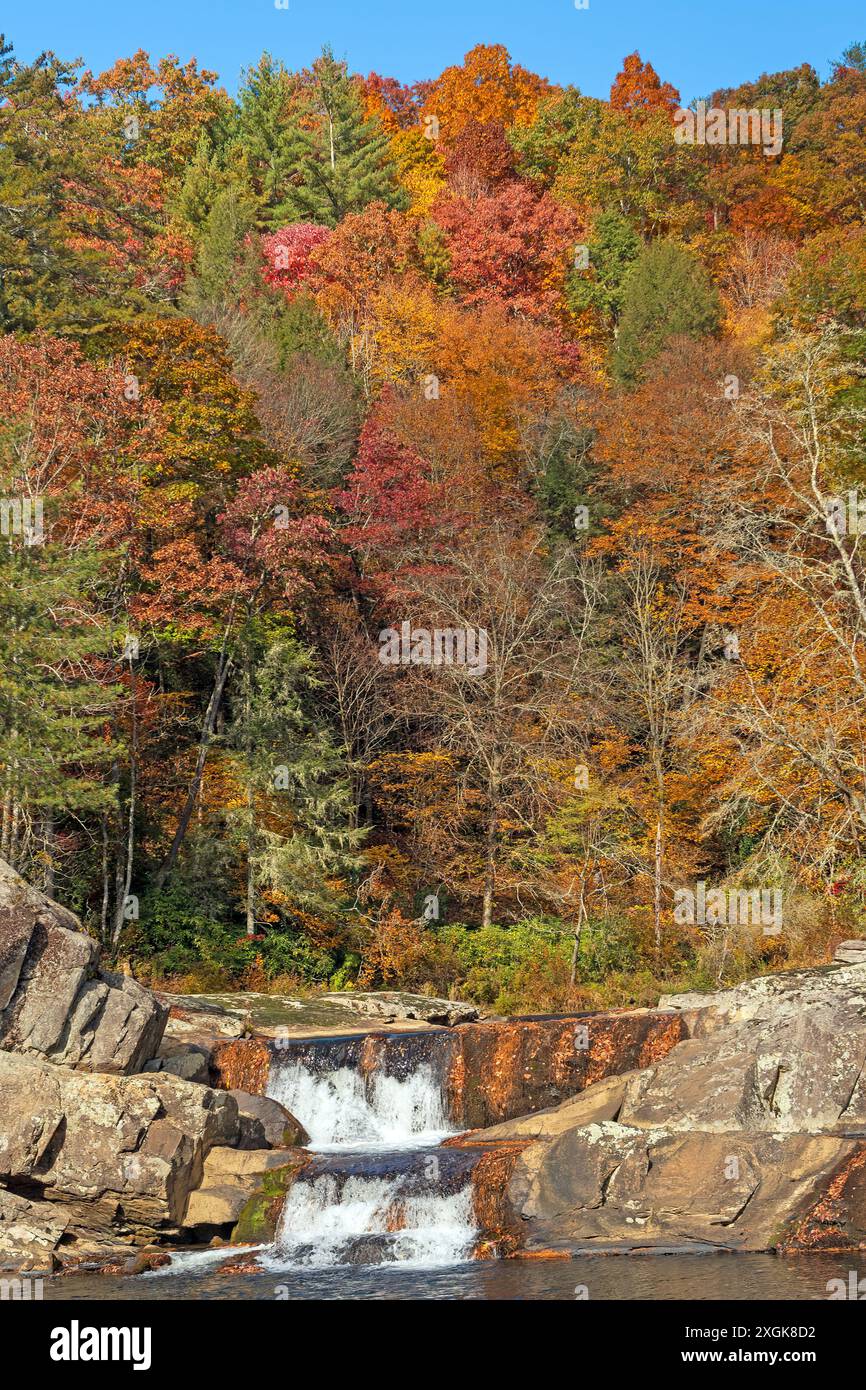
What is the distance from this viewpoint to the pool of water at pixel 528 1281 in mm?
15469

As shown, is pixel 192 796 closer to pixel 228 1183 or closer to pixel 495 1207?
pixel 228 1183

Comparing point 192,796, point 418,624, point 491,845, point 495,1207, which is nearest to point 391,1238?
point 495,1207

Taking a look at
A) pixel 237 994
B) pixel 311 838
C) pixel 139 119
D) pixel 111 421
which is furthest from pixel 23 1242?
pixel 139 119

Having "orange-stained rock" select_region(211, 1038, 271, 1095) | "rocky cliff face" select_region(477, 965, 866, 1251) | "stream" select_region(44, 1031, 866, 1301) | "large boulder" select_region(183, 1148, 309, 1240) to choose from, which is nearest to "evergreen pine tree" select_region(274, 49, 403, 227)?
"orange-stained rock" select_region(211, 1038, 271, 1095)

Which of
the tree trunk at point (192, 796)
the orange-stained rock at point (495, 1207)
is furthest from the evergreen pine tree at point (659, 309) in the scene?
the orange-stained rock at point (495, 1207)

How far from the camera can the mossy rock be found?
19125 mm

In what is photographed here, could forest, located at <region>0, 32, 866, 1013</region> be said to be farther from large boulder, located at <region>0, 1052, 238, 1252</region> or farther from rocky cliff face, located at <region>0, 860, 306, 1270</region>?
large boulder, located at <region>0, 1052, 238, 1252</region>

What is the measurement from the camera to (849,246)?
44.5 metres

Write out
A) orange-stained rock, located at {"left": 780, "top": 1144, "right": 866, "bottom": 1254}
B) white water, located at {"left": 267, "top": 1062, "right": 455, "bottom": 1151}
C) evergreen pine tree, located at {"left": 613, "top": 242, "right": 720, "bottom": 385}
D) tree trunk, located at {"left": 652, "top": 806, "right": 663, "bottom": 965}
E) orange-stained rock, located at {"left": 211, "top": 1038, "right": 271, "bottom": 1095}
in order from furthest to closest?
evergreen pine tree, located at {"left": 613, "top": 242, "right": 720, "bottom": 385} → tree trunk, located at {"left": 652, "top": 806, "right": 663, "bottom": 965} → orange-stained rock, located at {"left": 211, "top": 1038, "right": 271, "bottom": 1095} → white water, located at {"left": 267, "top": 1062, "right": 455, "bottom": 1151} → orange-stained rock, located at {"left": 780, "top": 1144, "right": 866, "bottom": 1254}

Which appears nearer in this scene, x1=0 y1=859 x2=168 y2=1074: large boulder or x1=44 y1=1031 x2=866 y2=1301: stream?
x1=44 y1=1031 x2=866 y2=1301: stream

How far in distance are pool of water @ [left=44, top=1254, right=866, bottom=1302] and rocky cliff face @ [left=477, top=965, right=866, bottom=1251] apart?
650 millimetres

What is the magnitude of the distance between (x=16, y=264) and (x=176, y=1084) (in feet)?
78.6

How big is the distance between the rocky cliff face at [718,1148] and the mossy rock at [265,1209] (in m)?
3.16
